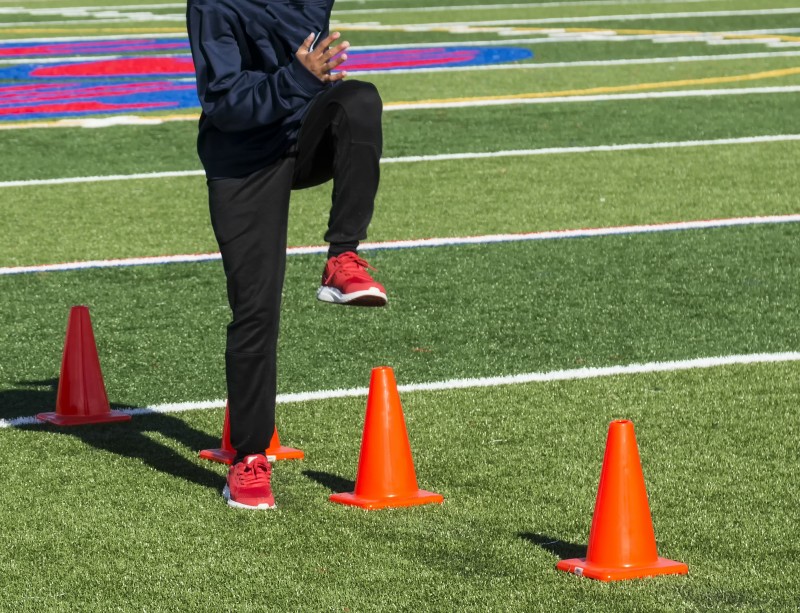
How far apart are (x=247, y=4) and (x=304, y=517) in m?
1.68

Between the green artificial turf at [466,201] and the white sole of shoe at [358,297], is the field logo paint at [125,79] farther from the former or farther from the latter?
the white sole of shoe at [358,297]

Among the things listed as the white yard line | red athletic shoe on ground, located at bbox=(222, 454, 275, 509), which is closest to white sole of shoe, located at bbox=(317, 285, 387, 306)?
red athletic shoe on ground, located at bbox=(222, 454, 275, 509)

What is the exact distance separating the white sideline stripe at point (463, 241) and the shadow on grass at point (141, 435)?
310 cm

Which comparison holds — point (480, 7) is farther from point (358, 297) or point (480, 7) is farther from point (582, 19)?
point (358, 297)

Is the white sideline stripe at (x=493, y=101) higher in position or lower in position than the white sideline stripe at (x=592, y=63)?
higher

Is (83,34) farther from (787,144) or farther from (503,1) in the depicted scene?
(787,144)

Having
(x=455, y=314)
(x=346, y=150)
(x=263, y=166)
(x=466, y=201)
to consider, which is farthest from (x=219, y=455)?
(x=466, y=201)

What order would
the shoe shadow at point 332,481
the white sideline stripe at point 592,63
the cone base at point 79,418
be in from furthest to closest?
the white sideline stripe at point 592,63, the cone base at point 79,418, the shoe shadow at point 332,481

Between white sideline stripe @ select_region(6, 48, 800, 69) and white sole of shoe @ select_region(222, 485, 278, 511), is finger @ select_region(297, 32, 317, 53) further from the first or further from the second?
white sideline stripe @ select_region(6, 48, 800, 69)

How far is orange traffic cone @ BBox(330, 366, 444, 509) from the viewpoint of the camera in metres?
5.81

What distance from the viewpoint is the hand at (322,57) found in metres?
5.29

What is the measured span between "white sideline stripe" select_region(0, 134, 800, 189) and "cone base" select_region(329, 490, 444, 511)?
8593mm

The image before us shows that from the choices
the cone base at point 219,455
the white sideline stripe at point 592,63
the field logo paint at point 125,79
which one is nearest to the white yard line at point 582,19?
the field logo paint at point 125,79

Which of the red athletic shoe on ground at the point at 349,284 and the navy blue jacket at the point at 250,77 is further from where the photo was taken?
the red athletic shoe on ground at the point at 349,284
